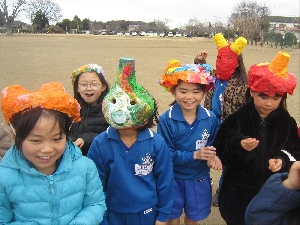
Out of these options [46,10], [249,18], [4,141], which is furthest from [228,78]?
[46,10]

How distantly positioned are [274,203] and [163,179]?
0.89 meters

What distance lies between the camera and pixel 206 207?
284 cm

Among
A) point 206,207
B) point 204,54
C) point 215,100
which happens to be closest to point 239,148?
point 206,207

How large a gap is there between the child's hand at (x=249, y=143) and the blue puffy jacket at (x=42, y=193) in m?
1.02

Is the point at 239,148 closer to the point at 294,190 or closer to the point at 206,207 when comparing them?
the point at 294,190

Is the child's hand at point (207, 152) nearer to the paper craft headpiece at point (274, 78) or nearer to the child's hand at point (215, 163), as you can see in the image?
the child's hand at point (215, 163)

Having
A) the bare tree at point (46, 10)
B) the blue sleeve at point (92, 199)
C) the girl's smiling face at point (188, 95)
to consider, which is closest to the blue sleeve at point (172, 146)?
the girl's smiling face at point (188, 95)

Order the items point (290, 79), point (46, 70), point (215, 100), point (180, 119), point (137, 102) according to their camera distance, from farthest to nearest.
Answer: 1. point (46, 70)
2. point (215, 100)
3. point (180, 119)
4. point (290, 79)
5. point (137, 102)

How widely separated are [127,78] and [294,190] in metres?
1.18

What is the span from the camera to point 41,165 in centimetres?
183

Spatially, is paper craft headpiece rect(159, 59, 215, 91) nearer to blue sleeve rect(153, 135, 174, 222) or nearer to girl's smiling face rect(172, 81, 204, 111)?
girl's smiling face rect(172, 81, 204, 111)

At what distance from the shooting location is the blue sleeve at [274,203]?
62.7 inches

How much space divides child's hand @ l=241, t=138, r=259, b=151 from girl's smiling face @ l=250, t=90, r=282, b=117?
0.34 meters

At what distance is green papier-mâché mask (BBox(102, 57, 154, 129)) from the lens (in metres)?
2.10
